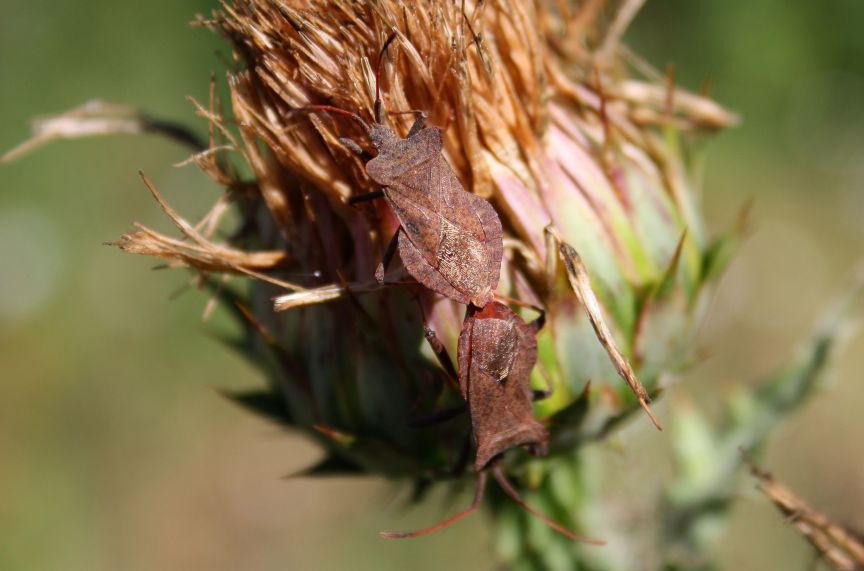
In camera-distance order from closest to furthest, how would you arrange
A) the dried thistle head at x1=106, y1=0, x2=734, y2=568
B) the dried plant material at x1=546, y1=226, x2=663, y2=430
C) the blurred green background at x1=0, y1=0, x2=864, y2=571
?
the dried plant material at x1=546, y1=226, x2=663, y2=430 → the dried thistle head at x1=106, y1=0, x2=734, y2=568 → the blurred green background at x1=0, y1=0, x2=864, y2=571

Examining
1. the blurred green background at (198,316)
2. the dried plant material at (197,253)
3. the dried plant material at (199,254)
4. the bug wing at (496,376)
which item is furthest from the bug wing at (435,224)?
the blurred green background at (198,316)

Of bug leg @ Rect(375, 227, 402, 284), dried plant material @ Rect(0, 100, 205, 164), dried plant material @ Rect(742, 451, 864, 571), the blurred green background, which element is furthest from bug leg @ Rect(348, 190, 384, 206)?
the blurred green background

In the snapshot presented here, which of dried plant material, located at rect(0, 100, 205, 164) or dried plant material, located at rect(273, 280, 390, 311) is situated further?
dried plant material, located at rect(0, 100, 205, 164)

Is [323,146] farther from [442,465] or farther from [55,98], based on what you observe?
[55,98]

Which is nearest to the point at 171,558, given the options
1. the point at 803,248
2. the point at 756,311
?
the point at 756,311

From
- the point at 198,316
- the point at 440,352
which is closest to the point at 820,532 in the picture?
the point at 440,352

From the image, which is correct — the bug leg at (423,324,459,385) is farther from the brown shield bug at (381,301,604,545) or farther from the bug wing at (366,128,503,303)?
the bug wing at (366,128,503,303)

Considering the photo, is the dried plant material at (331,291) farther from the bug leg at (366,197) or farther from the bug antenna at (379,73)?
the bug antenna at (379,73)
